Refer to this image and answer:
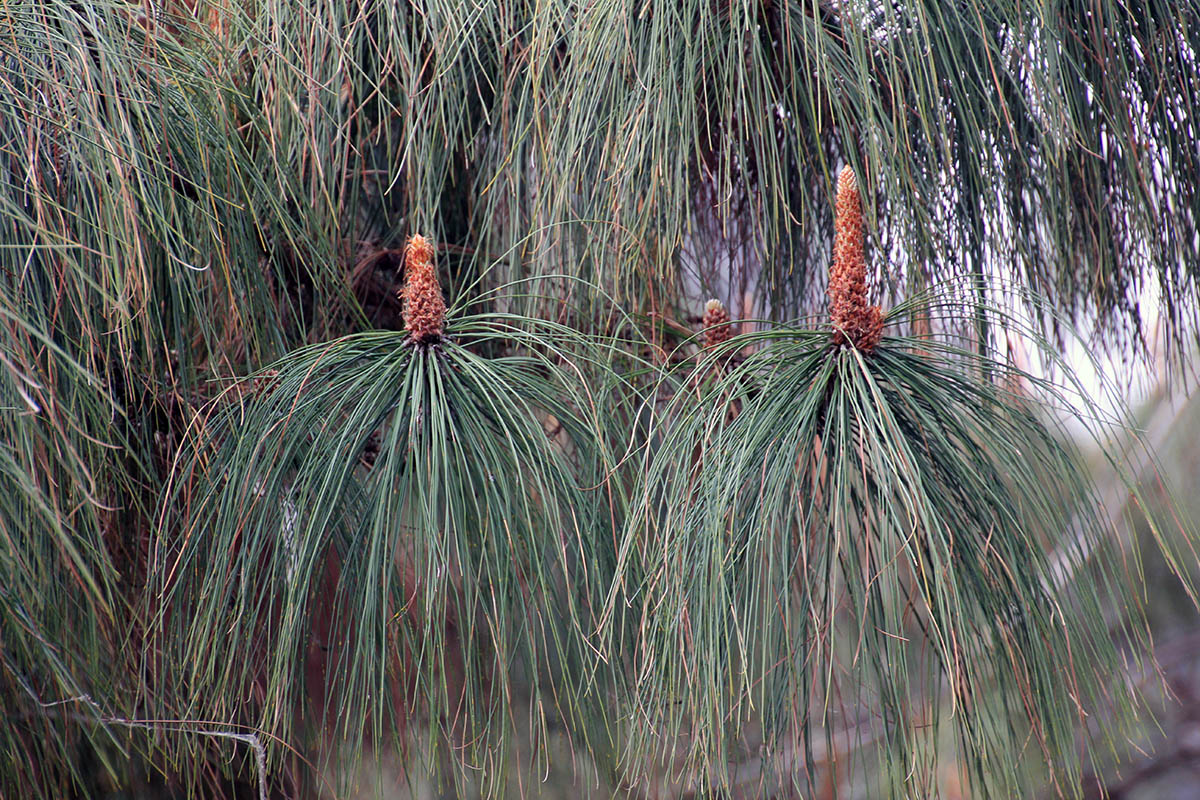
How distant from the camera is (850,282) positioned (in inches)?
21.1

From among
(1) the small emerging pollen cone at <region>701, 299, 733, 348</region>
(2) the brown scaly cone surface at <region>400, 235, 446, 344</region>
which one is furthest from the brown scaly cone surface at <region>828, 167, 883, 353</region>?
(2) the brown scaly cone surface at <region>400, 235, 446, 344</region>

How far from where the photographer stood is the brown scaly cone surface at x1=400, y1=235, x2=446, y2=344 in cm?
59

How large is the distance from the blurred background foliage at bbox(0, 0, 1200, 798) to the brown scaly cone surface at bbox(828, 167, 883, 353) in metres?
0.01

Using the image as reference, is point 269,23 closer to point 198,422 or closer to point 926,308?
point 198,422

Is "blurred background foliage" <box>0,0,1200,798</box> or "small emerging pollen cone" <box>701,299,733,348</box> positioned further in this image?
"small emerging pollen cone" <box>701,299,733,348</box>

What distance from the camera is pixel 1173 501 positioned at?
0.52 metres

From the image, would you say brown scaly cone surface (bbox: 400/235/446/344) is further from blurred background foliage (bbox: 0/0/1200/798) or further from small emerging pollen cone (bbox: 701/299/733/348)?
small emerging pollen cone (bbox: 701/299/733/348)

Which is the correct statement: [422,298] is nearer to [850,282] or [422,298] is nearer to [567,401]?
[567,401]

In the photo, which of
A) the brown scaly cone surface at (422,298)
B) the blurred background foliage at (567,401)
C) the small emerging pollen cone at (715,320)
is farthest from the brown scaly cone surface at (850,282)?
the brown scaly cone surface at (422,298)

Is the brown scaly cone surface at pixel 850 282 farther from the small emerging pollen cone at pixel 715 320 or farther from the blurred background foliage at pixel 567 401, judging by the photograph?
the small emerging pollen cone at pixel 715 320

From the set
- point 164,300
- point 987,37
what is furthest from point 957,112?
point 164,300

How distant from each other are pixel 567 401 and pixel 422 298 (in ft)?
0.46

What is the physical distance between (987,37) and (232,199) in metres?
0.51

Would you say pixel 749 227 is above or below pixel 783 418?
above
